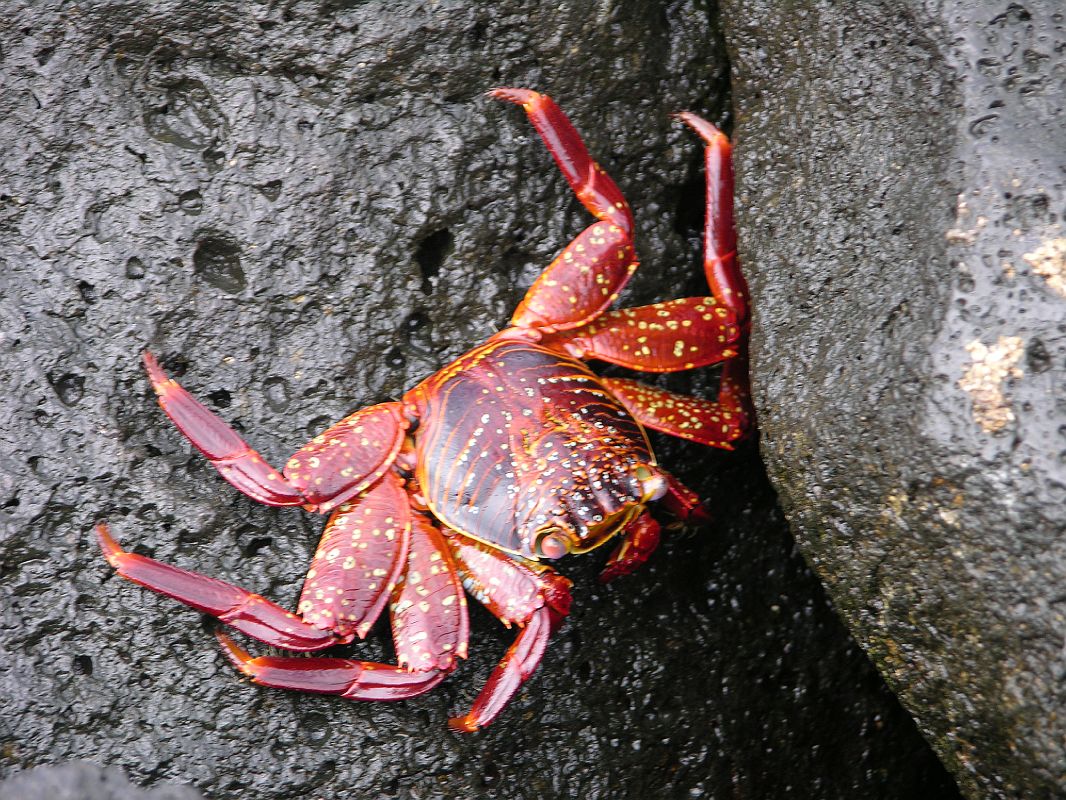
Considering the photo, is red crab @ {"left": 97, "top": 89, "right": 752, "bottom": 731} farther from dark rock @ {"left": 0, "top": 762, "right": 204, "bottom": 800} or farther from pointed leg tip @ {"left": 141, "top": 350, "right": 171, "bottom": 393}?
dark rock @ {"left": 0, "top": 762, "right": 204, "bottom": 800}

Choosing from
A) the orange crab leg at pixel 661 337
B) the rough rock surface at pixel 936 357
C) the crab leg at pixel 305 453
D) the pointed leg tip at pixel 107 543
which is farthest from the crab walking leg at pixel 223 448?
the rough rock surface at pixel 936 357

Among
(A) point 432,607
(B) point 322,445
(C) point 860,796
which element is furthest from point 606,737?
(B) point 322,445

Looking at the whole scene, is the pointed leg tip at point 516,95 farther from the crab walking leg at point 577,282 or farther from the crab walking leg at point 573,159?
the crab walking leg at point 577,282

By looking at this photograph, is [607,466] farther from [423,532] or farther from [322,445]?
[322,445]

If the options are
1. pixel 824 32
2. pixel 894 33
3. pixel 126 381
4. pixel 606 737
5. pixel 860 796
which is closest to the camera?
pixel 894 33

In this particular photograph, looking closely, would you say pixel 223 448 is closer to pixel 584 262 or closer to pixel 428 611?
pixel 428 611

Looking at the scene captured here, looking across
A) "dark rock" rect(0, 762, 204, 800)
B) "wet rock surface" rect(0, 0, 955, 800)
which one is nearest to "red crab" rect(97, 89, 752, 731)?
"wet rock surface" rect(0, 0, 955, 800)

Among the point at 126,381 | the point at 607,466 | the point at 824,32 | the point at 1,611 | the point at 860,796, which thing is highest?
the point at 824,32

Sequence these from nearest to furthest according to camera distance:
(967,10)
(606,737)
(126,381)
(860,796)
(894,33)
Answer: (967,10) < (894,33) < (126,381) < (606,737) < (860,796)
